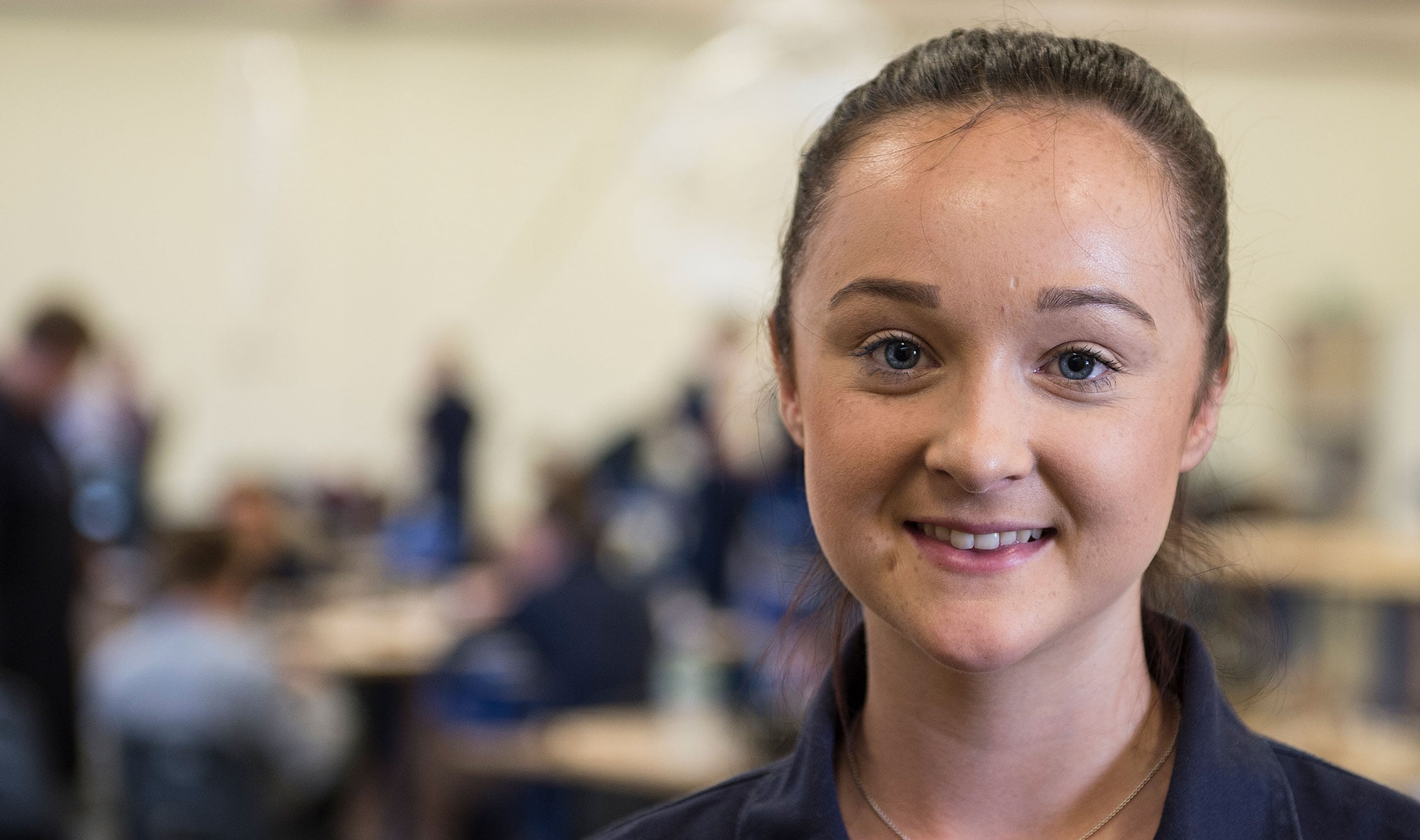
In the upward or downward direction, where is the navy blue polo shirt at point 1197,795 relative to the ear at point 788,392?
downward

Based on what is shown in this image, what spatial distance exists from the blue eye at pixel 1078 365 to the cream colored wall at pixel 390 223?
8.14 m

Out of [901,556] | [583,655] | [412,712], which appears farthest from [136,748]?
[901,556]

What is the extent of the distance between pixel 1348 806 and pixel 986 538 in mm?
267

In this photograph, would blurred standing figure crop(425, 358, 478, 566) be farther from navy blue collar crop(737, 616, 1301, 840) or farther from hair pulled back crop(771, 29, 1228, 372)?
hair pulled back crop(771, 29, 1228, 372)

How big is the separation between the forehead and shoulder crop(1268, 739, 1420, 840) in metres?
0.30

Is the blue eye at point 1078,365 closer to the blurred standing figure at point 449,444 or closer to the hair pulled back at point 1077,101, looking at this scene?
the hair pulled back at point 1077,101

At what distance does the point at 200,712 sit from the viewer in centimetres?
293

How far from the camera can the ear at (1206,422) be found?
31.3 inches

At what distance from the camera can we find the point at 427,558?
561cm

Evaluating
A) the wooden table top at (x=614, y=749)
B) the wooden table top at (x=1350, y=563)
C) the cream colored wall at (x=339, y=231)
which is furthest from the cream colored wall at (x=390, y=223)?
the wooden table top at (x=614, y=749)

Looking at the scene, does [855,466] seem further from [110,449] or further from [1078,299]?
[110,449]

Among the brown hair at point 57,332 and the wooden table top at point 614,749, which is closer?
the wooden table top at point 614,749

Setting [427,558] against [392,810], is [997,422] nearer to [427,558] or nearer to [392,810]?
[392,810]

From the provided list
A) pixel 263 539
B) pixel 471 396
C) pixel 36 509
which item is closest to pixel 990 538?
pixel 36 509
